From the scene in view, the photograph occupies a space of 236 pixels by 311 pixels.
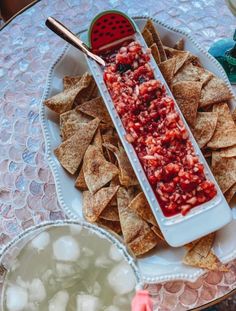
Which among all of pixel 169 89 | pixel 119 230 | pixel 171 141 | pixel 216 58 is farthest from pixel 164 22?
pixel 119 230

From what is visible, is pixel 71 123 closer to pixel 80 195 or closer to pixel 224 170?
pixel 80 195

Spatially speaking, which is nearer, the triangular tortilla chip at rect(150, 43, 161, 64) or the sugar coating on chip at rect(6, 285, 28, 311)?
the sugar coating on chip at rect(6, 285, 28, 311)

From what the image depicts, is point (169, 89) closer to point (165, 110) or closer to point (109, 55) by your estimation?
point (165, 110)

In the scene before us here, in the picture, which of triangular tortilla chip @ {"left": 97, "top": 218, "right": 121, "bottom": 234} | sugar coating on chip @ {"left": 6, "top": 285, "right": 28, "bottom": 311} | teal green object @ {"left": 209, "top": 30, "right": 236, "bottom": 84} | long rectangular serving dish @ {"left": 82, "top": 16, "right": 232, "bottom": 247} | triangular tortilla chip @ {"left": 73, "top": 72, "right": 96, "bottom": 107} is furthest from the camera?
teal green object @ {"left": 209, "top": 30, "right": 236, "bottom": 84}

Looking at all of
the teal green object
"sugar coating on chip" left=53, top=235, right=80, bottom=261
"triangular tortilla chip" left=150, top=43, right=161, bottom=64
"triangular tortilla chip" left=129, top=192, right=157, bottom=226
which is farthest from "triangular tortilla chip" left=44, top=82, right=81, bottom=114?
"sugar coating on chip" left=53, top=235, right=80, bottom=261

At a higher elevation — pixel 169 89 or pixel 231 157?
pixel 169 89

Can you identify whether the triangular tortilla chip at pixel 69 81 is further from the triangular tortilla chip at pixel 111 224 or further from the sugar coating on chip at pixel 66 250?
the sugar coating on chip at pixel 66 250

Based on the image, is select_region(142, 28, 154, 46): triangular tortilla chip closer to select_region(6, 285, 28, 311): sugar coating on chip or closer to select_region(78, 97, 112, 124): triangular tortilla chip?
select_region(78, 97, 112, 124): triangular tortilla chip
